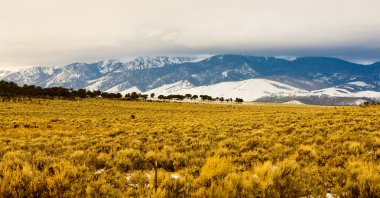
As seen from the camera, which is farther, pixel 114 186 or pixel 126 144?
pixel 126 144

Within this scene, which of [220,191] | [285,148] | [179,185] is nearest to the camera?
[220,191]

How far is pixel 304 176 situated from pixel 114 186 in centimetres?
507

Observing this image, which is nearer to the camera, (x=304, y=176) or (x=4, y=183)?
(x=4, y=183)

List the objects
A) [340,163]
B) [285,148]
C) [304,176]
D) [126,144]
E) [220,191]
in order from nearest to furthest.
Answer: [220,191], [304,176], [340,163], [285,148], [126,144]

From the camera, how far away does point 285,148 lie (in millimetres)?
14969

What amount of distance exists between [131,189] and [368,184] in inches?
217

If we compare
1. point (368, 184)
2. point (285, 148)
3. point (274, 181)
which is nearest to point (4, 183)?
point (274, 181)

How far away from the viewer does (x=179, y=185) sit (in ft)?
27.7

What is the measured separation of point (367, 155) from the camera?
42.1 ft

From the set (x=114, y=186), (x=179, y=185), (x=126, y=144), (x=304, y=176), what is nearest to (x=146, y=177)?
(x=114, y=186)

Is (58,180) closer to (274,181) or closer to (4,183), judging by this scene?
(4,183)

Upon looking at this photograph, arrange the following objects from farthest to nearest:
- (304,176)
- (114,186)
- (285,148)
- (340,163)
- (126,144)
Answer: (126,144) < (285,148) < (340,163) < (304,176) < (114,186)

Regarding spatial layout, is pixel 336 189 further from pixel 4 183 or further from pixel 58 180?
pixel 4 183

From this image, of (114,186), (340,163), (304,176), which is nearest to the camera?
(114,186)
